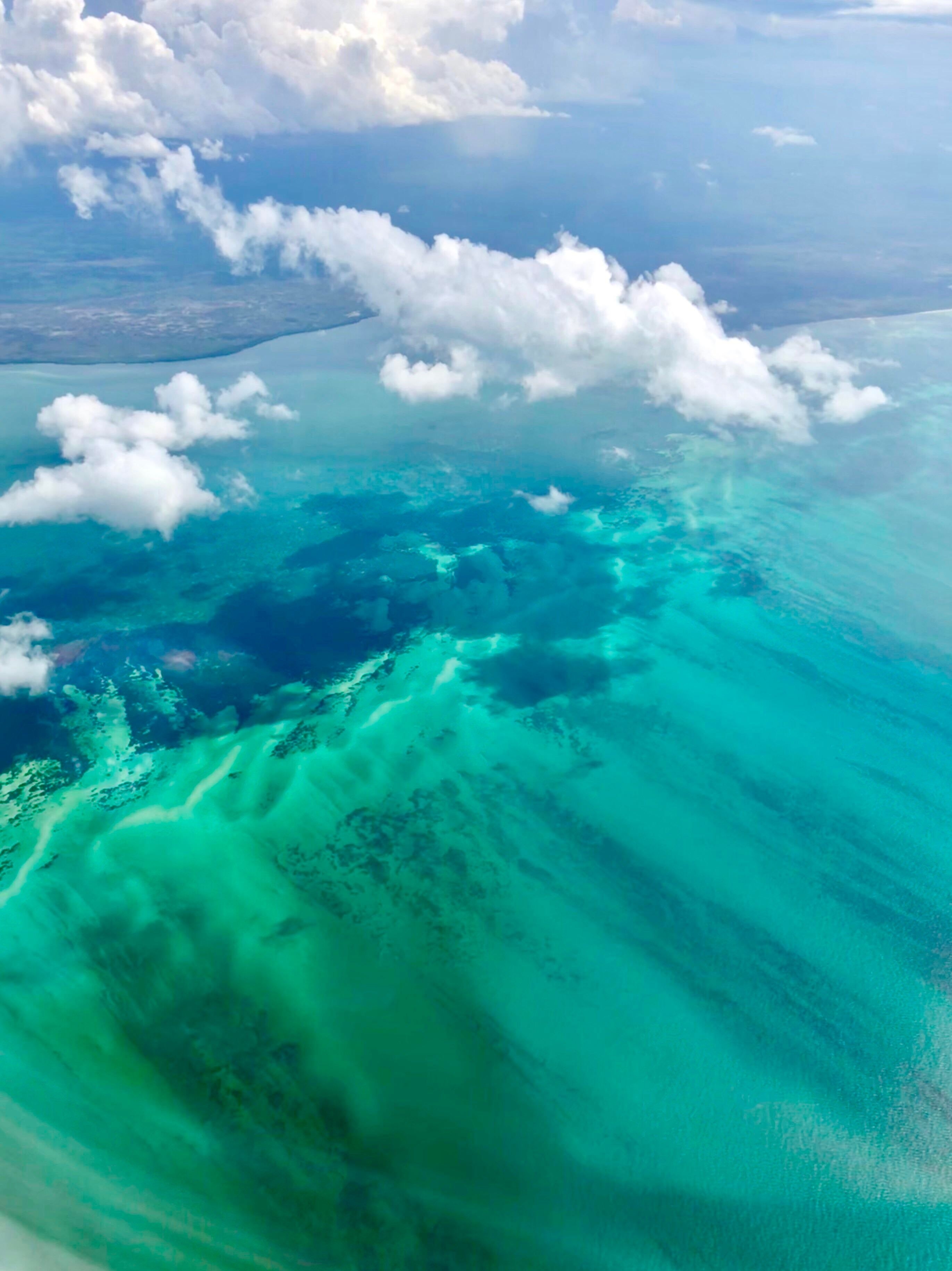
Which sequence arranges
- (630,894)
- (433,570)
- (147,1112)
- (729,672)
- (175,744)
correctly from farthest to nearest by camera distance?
(433,570), (729,672), (175,744), (630,894), (147,1112)

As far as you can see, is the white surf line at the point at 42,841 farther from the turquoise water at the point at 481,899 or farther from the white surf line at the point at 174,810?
the white surf line at the point at 174,810

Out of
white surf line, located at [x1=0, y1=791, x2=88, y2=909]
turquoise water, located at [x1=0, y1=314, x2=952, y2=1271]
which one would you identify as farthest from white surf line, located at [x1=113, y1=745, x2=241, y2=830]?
white surf line, located at [x1=0, y1=791, x2=88, y2=909]

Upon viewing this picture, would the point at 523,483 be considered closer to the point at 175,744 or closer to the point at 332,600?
the point at 332,600

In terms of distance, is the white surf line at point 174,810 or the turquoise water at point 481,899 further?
the white surf line at point 174,810

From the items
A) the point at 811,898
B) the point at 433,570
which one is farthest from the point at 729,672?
the point at 433,570

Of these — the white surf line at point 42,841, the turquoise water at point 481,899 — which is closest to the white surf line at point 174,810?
the turquoise water at point 481,899

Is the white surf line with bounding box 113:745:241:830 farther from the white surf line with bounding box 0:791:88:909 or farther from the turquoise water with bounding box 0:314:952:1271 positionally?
the white surf line with bounding box 0:791:88:909

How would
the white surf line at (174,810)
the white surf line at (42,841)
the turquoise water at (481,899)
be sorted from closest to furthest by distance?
the turquoise water at (481,899) < the white surf line at (42,841) < the white surf line at (174,810)
